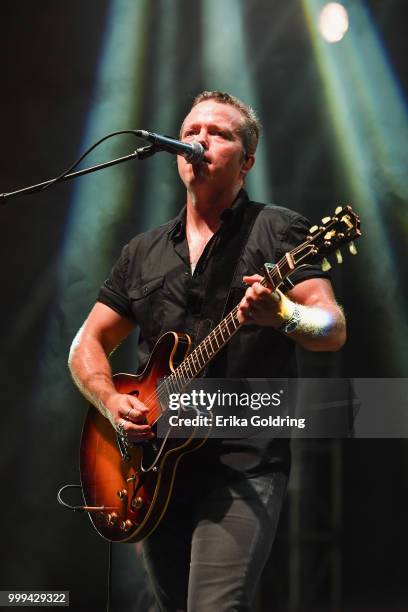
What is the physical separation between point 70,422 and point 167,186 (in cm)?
132

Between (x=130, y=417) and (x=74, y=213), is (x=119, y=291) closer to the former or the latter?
(x=130, y=417)

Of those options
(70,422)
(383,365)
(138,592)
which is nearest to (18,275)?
(70,422)

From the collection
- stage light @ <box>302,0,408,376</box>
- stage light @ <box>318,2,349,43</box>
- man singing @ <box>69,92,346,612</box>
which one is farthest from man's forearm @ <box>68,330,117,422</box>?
stage light @ <box>318,2,349,43</box>

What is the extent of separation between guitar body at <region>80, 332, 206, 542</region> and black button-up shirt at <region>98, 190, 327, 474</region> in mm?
89

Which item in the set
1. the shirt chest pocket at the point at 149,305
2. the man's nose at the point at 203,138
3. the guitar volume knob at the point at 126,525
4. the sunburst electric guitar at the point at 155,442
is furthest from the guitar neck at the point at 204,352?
the man's nose at the point at 203,138

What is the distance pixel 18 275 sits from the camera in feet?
13.2

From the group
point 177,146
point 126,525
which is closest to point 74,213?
point 177,146

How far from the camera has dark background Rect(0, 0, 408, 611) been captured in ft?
12.6

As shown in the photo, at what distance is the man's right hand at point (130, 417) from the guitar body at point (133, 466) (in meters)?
0.04

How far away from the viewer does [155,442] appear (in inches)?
85.7

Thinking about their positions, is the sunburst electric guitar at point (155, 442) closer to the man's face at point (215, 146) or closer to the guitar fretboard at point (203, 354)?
the guitar fretboard at point (203, 354)

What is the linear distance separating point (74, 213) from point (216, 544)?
2433 mm

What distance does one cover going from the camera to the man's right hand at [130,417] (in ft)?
7.21

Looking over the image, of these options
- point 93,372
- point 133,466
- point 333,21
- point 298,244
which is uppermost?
point 333,21
